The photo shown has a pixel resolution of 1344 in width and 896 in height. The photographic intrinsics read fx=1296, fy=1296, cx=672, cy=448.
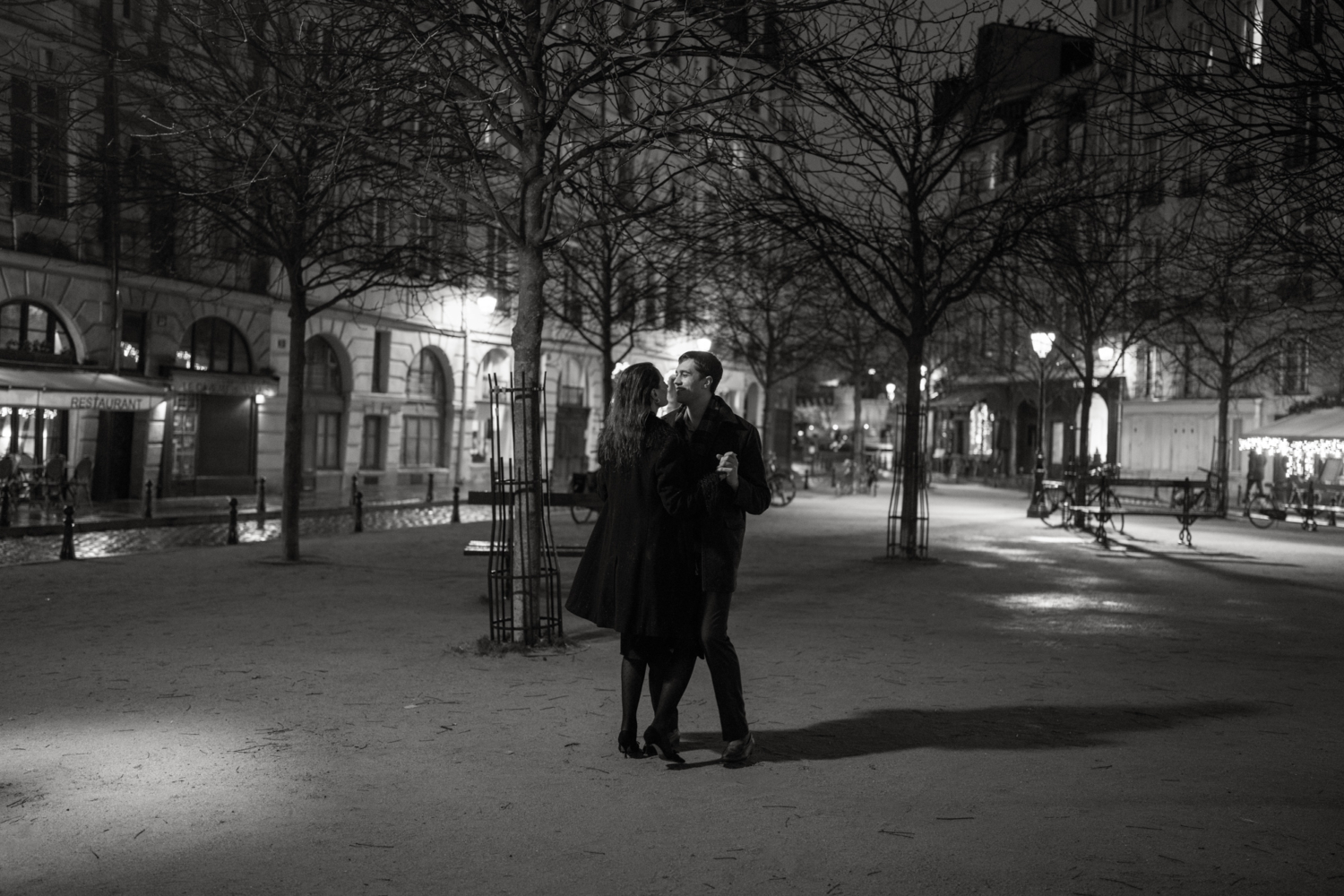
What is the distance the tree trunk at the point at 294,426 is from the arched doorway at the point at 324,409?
57.6ft

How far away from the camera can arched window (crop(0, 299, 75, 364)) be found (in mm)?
23906

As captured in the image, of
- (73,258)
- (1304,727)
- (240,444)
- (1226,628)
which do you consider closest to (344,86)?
(1304,727)

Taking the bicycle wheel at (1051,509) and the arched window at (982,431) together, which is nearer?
the bicycle wheel at (1051,509)

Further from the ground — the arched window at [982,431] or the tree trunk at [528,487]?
the arched window at [982,431]

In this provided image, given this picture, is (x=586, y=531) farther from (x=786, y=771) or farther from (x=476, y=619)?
(x=786, y=771)

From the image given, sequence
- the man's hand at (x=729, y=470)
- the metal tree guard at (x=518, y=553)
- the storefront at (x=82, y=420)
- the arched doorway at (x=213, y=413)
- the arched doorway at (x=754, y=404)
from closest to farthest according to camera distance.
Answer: the man's hand at (x=729, y=470) → the metal tree guard at (x=518, y=553) → the storefront at (x=82, y=420) → the arched doorway at (x=213, y=413) → the arched doorway at (x=754, y=404)

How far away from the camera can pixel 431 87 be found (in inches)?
388

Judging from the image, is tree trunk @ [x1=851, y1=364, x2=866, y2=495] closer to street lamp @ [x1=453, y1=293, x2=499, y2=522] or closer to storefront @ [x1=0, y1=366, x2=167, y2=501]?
street lamp @ [x1=453, y1=293, x2=499, y2=522]

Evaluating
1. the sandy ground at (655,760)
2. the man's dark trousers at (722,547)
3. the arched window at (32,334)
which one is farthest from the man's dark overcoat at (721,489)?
the arched window at (32,334)

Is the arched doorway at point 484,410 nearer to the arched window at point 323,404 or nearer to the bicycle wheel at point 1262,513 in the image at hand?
the arched window at point 323,404

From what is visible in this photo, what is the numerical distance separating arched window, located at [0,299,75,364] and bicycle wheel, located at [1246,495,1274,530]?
24017mm

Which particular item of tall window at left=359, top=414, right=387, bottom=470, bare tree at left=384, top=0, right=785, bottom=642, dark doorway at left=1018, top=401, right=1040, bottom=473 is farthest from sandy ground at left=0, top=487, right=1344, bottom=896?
dark doorway at left=1018, top=401, right=1040, bottom=473

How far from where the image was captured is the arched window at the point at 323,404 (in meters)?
32.7

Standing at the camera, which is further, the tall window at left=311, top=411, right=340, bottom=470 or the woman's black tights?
the tall window at left=311, top=411, right=340, bottom=470
